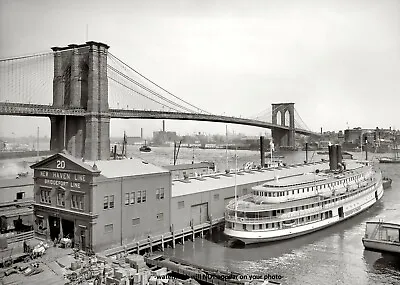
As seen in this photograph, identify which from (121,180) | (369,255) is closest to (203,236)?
(121,180)

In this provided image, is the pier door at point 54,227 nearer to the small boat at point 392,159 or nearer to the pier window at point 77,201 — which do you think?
the pier window at point 77,201

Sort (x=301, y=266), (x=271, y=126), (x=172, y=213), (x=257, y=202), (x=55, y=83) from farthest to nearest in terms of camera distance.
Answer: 1. (x=271, y=126)
2. (x=55, y=83)
3. (x=257, y=202)
4. (x=172, y=213)
5. (x=301, y=266)

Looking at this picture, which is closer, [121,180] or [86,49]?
[121,180]

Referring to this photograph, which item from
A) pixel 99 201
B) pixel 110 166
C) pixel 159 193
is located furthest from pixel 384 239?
pixel 110 166

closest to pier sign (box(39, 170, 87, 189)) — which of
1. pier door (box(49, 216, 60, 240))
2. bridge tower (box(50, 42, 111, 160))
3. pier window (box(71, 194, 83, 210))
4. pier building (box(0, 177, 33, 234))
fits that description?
pier window (box(71, 194, 83, 210))

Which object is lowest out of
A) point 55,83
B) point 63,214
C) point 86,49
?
point 63,214

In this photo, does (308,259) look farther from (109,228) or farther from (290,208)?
(109,228)

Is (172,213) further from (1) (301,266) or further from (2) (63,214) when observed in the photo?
→ (1) (301,266)
